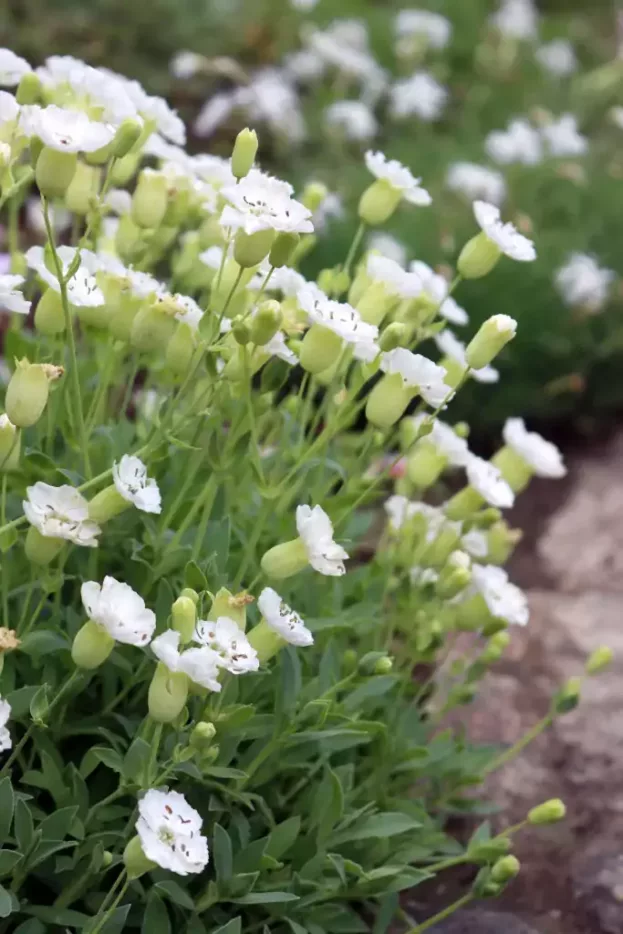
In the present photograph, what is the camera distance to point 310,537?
718 millimetres

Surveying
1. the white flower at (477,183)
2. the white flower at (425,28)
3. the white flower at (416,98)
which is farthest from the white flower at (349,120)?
the white flower at (425,28)

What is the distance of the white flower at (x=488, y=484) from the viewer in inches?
35.5

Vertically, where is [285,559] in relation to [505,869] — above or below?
above

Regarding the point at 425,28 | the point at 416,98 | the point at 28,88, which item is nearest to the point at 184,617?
the point at 28,88

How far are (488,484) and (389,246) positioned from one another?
0.80m

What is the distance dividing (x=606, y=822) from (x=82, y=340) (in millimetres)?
837

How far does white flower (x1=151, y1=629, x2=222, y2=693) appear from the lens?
2.01ft

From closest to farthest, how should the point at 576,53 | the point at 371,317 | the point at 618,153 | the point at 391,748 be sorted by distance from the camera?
1. the point at 371,317
2. the point at 391,748
3. the point at 618,153
4. the point at 576,53

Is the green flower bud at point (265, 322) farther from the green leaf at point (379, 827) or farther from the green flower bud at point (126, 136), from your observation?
the green leaf at point (379, 827)

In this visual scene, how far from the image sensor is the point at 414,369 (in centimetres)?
78

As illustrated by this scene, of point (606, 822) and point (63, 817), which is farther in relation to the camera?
point (606, 822)

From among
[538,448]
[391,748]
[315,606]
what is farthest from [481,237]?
[391,748]

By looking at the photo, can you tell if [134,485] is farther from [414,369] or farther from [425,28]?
[425,28]

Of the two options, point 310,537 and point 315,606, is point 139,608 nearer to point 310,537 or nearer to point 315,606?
point 310,537
